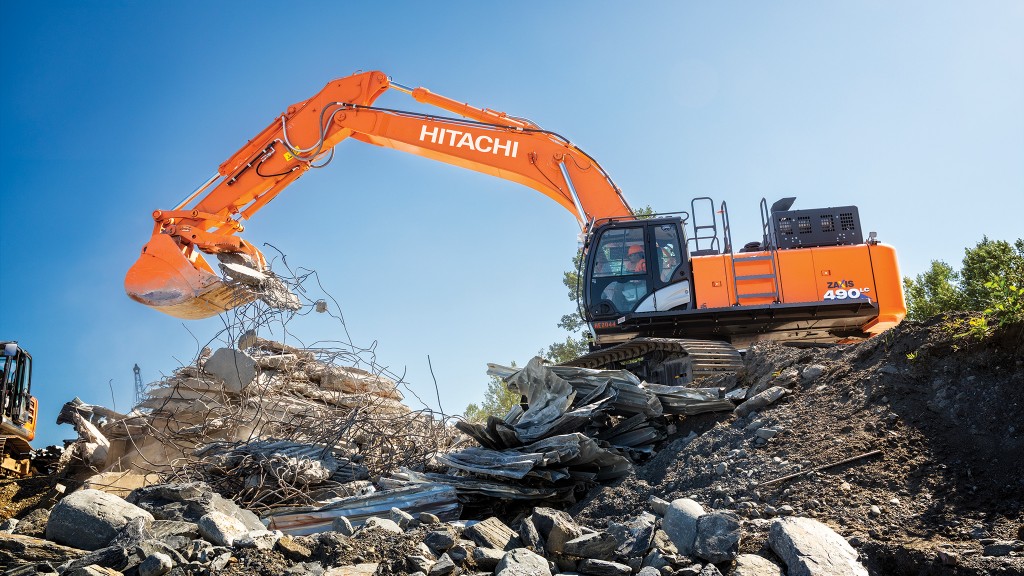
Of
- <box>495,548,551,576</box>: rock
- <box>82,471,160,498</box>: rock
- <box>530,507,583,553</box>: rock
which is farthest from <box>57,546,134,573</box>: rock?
<box>82,471,160,498</box>: rock

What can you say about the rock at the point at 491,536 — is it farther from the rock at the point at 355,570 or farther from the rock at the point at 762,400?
the rock at the point at 762,400

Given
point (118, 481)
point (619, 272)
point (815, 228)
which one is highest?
point (815, 228)

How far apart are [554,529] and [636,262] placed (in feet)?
18.9

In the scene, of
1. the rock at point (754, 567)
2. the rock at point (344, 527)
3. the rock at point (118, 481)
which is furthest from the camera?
the rock at point (118, 481)

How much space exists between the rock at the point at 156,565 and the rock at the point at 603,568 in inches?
80.0

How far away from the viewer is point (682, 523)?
4.21 metres

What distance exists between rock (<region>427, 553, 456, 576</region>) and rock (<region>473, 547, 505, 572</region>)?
15 cm

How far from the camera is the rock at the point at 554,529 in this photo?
405cm

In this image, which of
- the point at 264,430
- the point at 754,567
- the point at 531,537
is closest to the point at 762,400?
the point at 754,567

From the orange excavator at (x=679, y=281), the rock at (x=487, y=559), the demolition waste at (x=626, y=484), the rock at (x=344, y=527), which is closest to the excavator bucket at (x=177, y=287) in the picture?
the orange excavator at (x=679, y=281)

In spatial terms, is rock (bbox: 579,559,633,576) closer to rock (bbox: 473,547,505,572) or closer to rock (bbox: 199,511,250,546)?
rock (bbox: 473,547,505,572)

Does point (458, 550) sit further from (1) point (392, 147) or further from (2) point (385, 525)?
(1) point (392, 147)

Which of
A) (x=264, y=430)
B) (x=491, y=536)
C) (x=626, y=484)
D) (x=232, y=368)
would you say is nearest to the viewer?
(x=491, y=536)

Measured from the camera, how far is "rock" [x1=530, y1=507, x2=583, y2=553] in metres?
4.05
